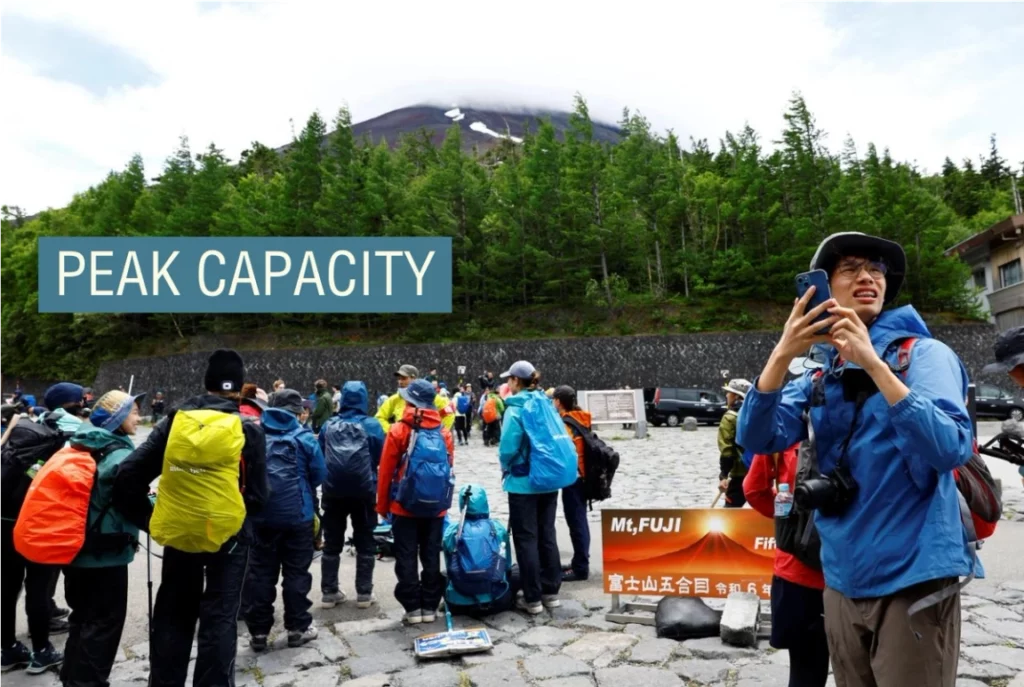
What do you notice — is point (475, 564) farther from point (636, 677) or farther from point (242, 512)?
point (242, 512)

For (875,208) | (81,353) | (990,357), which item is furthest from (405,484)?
(81,353)

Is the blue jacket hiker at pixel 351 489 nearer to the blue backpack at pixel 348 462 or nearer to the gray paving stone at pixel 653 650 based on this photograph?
the blue backpack at pixel 348 462

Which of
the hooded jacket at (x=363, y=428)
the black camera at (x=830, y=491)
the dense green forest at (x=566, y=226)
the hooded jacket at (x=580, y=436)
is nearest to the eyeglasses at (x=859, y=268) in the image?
the black camera at (x=830, y=491)

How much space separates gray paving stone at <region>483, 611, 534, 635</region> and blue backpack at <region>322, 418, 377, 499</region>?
1.57 meters

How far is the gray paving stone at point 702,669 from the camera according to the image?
14.7 ft

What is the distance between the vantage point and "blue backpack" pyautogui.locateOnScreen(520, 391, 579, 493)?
6043mm

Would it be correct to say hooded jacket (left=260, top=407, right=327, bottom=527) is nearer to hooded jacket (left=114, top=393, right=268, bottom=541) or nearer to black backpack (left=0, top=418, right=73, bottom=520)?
hooded jacket (left=114, top=393, right=268, bottom=541)

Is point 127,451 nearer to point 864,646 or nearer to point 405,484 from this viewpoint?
point 405,484

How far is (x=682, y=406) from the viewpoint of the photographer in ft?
96.3

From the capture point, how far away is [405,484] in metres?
5.72

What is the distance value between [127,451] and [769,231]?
44011mm

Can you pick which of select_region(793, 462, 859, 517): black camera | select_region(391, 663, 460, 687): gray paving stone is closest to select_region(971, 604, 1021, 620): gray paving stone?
select_region(391, 663, 460, 687): gray paving stone

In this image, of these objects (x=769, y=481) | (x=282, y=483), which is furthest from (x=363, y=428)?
(x=769, y=481)

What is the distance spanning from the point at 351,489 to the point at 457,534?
111 centimetres
